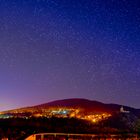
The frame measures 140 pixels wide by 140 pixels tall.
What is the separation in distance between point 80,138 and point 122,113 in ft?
109

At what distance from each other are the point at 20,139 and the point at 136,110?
150ft

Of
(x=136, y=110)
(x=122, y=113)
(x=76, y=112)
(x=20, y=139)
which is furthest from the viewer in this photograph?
(x=136, y=110)

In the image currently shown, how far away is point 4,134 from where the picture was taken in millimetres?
20828

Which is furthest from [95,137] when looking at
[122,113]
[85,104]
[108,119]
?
[85,104]

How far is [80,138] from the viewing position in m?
19.3

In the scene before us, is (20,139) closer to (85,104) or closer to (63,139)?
(63,139)

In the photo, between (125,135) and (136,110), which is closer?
(125,135)

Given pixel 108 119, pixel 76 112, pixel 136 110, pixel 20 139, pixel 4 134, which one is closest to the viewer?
pixel 20 139

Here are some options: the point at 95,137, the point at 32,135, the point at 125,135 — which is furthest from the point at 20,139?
the point at 125,135

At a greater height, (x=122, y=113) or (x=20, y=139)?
(x=122, y=113)

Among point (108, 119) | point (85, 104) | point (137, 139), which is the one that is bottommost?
point (137, 139)

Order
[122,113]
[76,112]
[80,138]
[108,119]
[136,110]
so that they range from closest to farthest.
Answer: [80,138]
[108,119]
[76,112]
[122,113]
[136,110]

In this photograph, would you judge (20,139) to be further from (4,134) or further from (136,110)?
(136,110)

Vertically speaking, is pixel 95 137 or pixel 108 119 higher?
pixel 108 119
